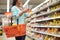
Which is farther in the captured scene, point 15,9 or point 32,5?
point 32,5

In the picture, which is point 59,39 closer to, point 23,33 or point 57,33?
point 57,33

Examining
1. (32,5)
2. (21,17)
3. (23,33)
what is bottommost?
(23,33)

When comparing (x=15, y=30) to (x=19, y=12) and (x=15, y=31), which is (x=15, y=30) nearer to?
(x=15, y=31)

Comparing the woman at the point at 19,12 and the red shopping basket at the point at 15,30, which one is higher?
the woman at the point at 19,12

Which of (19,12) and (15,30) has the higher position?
(19,12)

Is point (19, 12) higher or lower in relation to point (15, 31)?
higher

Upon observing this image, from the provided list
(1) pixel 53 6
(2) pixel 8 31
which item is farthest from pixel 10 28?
(1) pixel 53 6

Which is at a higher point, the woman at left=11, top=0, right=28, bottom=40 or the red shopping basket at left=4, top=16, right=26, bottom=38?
the woman at left=11, top=0, right=28, bottom=40

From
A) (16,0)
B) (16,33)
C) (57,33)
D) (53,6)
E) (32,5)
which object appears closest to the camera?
(16,33)

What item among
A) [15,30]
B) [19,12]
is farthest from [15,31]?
[19,12]

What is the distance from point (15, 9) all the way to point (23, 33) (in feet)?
1.51

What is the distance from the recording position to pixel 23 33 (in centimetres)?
273

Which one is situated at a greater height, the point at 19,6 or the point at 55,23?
the point at 19,6

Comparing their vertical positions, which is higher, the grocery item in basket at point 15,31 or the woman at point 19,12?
the woman at point 19,12
